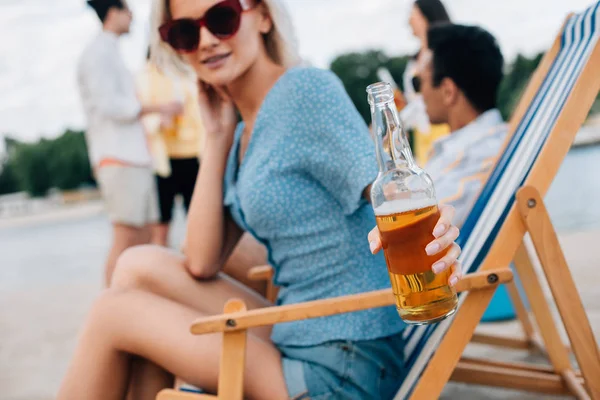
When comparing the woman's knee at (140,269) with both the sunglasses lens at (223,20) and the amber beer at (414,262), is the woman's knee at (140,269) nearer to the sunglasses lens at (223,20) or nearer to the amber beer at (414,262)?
the sunglasses lens at (223,20)

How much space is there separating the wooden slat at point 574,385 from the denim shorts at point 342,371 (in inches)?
33.7

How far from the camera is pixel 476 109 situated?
116 inches

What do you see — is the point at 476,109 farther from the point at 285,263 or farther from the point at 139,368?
the point at 139,368

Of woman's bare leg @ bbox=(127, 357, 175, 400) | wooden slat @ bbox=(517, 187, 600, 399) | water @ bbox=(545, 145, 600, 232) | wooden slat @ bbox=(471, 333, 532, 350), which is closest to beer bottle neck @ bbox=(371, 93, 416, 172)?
wooden slat @ bbox=(517, 187, 600, 399)

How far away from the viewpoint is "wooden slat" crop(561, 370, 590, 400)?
2.32 meters

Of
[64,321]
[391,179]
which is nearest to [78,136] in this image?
[64,321]

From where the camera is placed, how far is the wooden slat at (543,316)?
2.53 m

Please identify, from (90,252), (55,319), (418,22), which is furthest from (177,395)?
(90,252)

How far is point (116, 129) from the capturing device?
4.57 m

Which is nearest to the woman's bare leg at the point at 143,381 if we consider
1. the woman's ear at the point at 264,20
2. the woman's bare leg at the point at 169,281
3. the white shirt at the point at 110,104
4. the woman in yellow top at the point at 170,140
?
the woman's bare leg at the point at 169,281

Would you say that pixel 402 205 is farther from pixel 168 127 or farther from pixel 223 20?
pixel 168 127

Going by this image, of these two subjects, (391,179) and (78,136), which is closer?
(391,179)

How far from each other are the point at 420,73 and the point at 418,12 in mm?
1028

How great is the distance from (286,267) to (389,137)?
0.67 m
